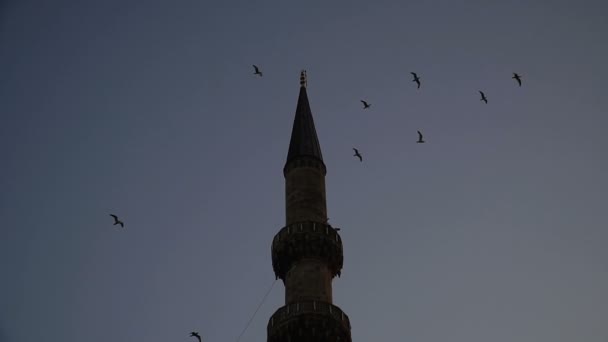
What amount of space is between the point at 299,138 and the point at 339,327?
37.5 ft

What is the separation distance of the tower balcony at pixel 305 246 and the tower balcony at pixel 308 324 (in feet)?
9.39

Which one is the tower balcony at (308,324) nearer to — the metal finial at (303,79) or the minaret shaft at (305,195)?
the minaret shaft at (305,195)

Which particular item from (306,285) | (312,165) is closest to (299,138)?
(312,165)

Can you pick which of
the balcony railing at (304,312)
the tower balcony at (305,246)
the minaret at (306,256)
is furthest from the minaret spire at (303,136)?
the balcony railing at (304,312)

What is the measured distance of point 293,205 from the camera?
1684 inches

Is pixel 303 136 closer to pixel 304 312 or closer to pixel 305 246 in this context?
pixel 305 246

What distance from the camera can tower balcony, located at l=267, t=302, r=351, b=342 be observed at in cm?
3756

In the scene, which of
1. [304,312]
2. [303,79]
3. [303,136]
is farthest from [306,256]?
[303,79]

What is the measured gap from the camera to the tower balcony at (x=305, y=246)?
40688mm

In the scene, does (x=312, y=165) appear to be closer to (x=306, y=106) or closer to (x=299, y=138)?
(x=299, y=138)

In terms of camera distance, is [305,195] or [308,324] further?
[305,195]

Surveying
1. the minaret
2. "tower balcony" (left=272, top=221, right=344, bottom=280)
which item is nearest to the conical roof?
the minaret

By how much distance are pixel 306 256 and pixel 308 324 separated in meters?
3.91

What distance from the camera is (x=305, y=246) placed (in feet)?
133
